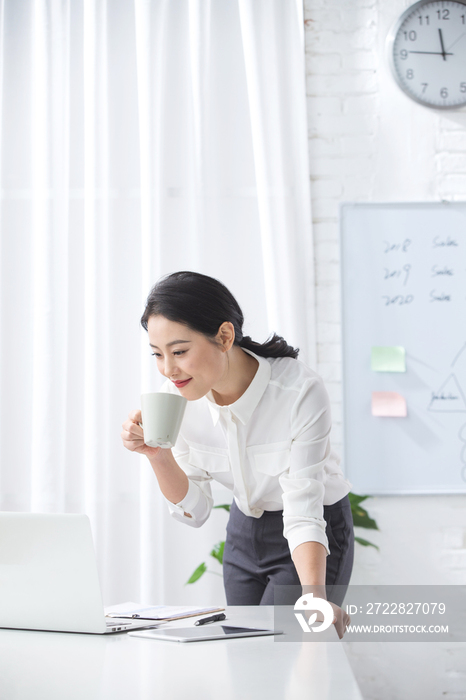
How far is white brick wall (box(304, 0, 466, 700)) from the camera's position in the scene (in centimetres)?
219

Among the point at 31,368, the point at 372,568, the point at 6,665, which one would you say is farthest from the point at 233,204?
the point at 6,665

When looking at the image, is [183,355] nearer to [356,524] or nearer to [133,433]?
[133,433]

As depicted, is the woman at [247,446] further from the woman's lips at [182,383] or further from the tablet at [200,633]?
the tablet at [200,633]

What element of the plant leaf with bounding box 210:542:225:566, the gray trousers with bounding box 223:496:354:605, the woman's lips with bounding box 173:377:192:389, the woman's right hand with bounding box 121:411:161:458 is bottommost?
the plant leaf with bounding box 210:542:225:566

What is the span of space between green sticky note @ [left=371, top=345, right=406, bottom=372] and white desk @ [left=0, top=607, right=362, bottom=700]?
1.45 meters

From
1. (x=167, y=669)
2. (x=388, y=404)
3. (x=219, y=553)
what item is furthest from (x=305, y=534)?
(x=388, y=404)

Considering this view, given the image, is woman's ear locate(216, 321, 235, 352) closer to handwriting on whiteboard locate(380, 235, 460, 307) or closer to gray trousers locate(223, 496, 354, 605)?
gray trousers locate(223, 496, 354, 605)

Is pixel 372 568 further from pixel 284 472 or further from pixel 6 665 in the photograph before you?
pixel 6 665

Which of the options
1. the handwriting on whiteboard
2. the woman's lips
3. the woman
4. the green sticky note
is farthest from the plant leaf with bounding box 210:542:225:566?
the handwriting on whiteboard

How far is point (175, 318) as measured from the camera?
1237 millimetres

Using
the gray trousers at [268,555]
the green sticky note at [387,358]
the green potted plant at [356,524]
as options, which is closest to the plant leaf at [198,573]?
the green potted plant at [356,524]

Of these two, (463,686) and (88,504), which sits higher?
(88,504)

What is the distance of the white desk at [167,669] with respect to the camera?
63cm

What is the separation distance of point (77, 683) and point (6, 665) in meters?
0.13
